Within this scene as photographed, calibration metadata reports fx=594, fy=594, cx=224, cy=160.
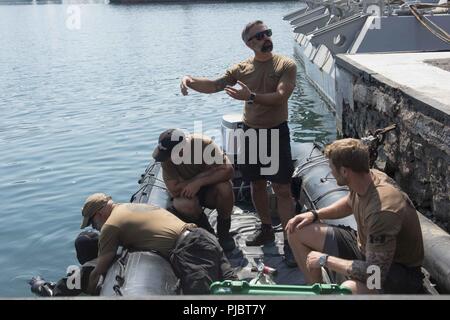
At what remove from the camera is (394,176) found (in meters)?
6.77

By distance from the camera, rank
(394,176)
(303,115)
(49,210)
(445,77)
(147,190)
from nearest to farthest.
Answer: (147,190)
(394,176)
(445,77)
(49,210)
(303,115)

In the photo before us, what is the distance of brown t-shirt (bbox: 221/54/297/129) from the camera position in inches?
194

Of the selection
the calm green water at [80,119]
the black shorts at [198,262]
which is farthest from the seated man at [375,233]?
the calm green water at [80,119]

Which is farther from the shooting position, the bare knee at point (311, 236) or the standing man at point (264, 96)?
the standing man at point (264, 96)

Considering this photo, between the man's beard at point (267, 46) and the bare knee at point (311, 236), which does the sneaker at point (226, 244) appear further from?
the man's beard at point (267, 46)

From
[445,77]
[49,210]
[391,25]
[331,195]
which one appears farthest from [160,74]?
[331,195]

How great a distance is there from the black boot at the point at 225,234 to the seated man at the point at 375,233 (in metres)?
1.66

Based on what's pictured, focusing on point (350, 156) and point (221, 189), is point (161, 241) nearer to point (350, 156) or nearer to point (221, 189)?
point (221, 189)

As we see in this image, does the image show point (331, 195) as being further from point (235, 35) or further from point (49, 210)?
point (235, 35)

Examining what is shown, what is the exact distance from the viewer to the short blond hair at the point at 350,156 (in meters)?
3.39

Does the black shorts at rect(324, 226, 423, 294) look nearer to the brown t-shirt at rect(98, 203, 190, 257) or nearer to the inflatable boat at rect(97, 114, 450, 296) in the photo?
the inflatable boat at rect(97, 114, 450, 296)

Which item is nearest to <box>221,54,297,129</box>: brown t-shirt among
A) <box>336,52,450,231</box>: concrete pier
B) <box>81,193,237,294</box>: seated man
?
<box>81,193,237,294</box>: seated man

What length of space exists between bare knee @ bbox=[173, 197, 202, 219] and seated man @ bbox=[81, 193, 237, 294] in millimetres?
740
